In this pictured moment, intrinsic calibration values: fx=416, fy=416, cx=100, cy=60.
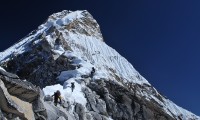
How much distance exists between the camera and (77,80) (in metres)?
66.6

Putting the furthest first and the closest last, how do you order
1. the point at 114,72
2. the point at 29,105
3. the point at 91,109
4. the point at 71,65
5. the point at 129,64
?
the point at 129,64 → the point at 114,72 → the point at 71,65 → the point at 91,109 → the point at 29,105

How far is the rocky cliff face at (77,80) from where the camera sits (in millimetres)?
30828

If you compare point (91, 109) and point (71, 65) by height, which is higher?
point (71, 65)

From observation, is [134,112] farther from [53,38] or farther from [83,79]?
[53,38]

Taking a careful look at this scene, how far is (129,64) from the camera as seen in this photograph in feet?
425

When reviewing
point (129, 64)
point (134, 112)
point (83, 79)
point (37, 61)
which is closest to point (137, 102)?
point (134, 112)

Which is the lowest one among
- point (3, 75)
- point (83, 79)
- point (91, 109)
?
point (3, 75)

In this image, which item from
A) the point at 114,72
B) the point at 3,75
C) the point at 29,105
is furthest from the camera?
the point at 114,72

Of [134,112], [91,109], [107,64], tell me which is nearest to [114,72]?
[107,64]

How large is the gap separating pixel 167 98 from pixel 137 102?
32.0 metres

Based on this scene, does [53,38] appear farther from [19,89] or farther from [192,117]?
[19,89]

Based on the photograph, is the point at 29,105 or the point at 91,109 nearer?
the point at 29,105

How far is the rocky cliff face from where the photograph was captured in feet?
101

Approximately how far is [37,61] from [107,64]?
20.9 meters
